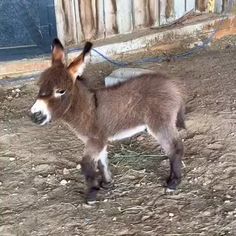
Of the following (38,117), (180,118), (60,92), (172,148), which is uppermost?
(60,92)

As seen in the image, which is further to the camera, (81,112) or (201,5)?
(201,5)

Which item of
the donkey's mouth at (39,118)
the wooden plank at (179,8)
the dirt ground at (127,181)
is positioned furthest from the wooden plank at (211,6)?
the donkey's mouth at (39,118)

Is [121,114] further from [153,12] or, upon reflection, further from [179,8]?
[179,8]

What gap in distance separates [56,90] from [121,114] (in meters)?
0.49

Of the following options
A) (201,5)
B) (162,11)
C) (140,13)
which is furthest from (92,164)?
(201,5)

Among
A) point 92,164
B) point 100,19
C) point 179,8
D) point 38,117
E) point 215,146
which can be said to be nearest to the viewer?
point 38,117

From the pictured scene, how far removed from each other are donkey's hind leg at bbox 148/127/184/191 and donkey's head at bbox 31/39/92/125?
57 centimetres

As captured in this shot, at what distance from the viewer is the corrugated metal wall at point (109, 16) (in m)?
5.54

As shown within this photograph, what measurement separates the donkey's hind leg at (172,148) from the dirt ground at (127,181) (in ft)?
0.24

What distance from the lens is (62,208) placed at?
11.5ft

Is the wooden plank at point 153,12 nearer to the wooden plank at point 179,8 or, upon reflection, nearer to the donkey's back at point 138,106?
the wooden plank at point 179,8

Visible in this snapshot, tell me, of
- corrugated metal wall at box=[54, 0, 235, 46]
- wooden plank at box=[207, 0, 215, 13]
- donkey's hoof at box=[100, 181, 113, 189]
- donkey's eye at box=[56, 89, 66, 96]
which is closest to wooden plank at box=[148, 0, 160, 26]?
corrugated metal wall at box=[54, 0, 235, 46]

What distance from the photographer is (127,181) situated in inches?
148

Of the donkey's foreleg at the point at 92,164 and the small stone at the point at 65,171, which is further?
the small stone at the point at 65,171
